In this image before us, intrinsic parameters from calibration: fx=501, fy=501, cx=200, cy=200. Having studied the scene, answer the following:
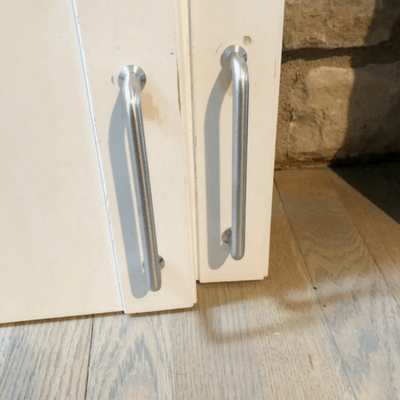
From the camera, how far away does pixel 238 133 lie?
0.55 metres

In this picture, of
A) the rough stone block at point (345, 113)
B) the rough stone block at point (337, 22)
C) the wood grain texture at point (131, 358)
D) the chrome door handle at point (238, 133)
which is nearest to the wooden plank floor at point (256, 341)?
the wood grain texture at point (131, 358)

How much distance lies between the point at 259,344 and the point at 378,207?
379 millimetres

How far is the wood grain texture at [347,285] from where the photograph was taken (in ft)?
2.04

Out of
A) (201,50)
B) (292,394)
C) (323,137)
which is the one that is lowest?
(292,394)

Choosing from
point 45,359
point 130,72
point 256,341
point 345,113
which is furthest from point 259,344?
point 345,113

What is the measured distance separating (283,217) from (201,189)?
10.4 inches

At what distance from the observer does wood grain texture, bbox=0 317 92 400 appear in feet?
2.01

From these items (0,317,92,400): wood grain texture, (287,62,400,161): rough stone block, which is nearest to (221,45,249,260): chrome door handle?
(0,317,92,400): wood grain texture

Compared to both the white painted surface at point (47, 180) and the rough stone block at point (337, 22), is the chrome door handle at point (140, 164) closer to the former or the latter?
the white painted surface at point (47, 180)

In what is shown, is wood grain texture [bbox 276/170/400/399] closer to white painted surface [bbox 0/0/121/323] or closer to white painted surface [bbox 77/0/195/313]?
white painted surface [bbox 77/0/195/313]

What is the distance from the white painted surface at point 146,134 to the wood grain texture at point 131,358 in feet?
0.09

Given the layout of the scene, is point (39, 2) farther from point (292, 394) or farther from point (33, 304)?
point (292, 394)

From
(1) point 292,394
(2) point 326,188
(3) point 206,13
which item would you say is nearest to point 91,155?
(3) point 206,13

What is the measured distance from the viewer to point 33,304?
68cm
